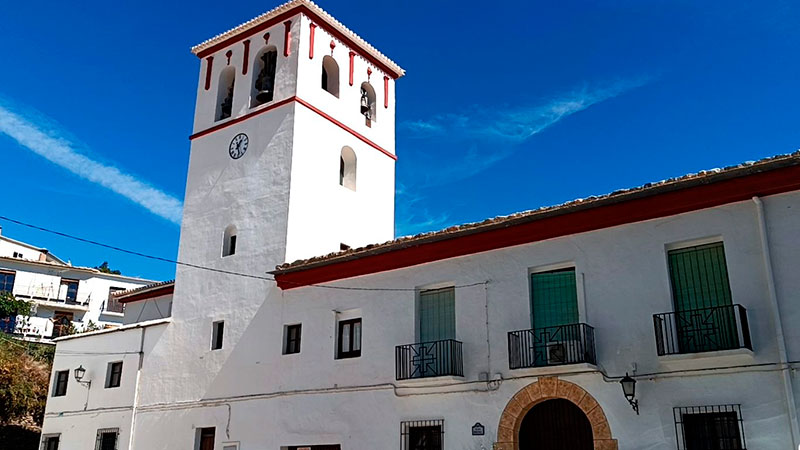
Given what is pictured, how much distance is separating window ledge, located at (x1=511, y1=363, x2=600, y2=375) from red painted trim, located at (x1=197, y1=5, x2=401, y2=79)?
1089 cm

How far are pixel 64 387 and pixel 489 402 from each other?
12.5 m

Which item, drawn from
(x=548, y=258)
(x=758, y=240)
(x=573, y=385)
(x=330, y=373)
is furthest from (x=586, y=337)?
(x=330, y=373)

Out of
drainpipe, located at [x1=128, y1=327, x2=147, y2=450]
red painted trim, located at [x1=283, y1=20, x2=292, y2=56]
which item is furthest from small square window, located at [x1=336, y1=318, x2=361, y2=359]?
red painted trim, located at [x1=283, y1=20, x2=292, y2=56]

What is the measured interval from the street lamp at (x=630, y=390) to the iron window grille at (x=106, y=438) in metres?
12.4

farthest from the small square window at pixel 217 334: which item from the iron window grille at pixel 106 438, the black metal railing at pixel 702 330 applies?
the black metal railing at pixel 702 330

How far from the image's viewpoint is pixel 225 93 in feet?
66.4

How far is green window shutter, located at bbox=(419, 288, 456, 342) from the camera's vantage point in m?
13.7

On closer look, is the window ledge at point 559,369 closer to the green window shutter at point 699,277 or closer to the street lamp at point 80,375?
the green window shutter at point 699,277

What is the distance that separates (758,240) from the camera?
35.3ft

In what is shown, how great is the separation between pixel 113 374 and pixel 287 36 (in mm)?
9489

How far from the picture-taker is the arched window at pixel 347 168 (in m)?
19.2

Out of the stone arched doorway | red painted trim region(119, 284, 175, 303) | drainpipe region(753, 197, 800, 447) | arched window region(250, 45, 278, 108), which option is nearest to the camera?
drainpipe region(753, 197, 800, 447)

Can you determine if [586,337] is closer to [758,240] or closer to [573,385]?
[573,385]

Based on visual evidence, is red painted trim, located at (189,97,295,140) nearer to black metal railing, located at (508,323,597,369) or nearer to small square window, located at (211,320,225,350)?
small square window, located at (211,320,225,350)
